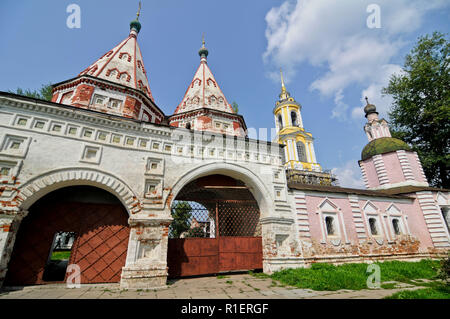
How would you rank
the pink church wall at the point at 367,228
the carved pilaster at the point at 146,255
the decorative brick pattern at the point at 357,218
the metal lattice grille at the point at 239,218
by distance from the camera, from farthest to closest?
the decorative brick pattern at the point at 357,218
the metal lattice grille at the point at 239,218
the pink church wall at the point at 367,228
the carved pilaster at the point at 146,255

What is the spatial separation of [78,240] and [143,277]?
9.16ft

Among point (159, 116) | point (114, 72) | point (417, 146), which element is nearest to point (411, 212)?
point (417, 146)

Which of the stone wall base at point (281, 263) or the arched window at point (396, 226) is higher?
the arched window at point (396, 226)

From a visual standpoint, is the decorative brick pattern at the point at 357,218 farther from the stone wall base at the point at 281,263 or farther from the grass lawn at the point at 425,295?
the grass lawn at the point at 425,295

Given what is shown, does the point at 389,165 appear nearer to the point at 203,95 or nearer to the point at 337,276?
the point at 337,276

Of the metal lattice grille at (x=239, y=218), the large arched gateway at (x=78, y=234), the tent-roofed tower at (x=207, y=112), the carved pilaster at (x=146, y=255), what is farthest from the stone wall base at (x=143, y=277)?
the tent-roofed tower at (x=207, y=112)

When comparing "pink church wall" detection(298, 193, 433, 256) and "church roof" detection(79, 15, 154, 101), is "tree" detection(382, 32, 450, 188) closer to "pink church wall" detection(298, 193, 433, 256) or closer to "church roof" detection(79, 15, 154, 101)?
"pink church wall" detection(298, 193, 433, 256)

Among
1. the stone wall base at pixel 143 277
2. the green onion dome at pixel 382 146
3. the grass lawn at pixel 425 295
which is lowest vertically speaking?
the grass lawn at pixel 425 295

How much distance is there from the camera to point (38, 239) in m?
6.89

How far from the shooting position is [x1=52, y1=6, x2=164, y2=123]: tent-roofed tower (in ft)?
34.3

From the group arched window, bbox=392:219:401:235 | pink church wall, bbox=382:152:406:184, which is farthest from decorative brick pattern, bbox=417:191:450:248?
arched window, bbox=392:219:401:235

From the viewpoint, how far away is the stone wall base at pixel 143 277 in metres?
6.44

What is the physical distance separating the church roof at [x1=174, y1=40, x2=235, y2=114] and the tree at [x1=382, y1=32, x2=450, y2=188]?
55.4 feet
